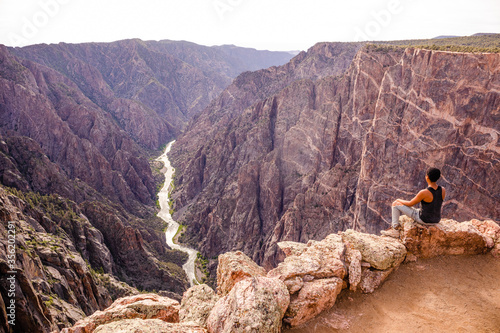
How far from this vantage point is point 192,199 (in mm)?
114938

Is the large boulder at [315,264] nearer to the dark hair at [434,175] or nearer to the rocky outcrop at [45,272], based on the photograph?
the dark hair at [434,175]

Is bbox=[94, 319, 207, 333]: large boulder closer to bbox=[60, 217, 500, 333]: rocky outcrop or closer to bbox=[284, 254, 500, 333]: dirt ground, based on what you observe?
bbox=[60, 217, 500, 333]: rocky outcrop

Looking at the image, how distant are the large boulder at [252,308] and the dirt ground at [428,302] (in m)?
1.20

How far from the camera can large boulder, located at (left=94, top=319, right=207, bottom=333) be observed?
8555 millimetres

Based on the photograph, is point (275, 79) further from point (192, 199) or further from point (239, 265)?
point (239, 265)

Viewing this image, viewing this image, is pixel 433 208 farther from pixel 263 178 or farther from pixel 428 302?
pixel 263 178

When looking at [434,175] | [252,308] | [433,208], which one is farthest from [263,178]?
[252,308]

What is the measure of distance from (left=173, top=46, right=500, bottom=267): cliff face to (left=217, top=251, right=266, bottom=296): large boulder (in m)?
38.7

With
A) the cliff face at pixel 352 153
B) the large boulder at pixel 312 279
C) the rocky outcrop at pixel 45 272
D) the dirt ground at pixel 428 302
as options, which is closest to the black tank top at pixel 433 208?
the dirt ground at pixel 428 302

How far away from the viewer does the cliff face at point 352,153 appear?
123 ft

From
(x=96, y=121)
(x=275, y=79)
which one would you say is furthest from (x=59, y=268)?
(x=275, y=79)

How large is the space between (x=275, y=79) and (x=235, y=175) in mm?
59683

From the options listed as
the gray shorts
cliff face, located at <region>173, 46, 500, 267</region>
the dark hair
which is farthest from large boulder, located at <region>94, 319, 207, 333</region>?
cliff face, located at <region>173, 46, 500, 267</region>

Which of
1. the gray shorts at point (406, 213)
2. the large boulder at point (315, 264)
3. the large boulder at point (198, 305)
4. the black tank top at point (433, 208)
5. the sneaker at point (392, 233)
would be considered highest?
the black tank top at point (433, 208)
